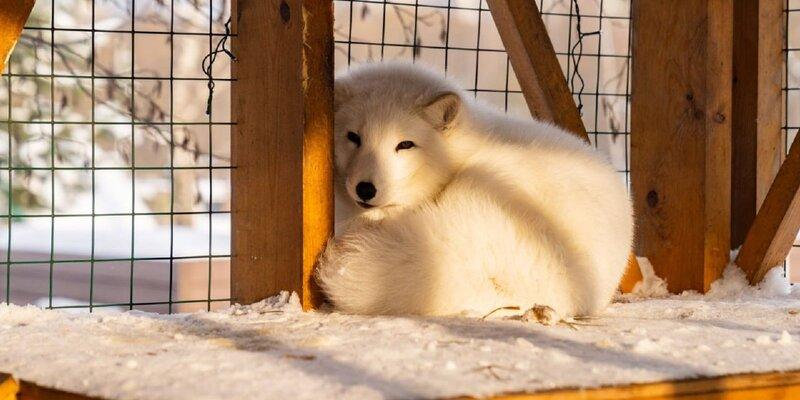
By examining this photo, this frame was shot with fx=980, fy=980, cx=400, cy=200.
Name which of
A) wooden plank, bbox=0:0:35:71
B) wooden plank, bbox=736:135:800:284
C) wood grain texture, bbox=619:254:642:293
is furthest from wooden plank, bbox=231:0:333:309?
wooden plank, bbox=736:135:800:284

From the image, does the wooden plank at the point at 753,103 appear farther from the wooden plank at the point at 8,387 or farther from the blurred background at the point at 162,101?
the wooden plank at the point at 8,387

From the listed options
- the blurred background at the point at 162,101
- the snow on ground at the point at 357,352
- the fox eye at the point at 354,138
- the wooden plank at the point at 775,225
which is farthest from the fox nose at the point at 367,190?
the blurred background at the point at 162,101

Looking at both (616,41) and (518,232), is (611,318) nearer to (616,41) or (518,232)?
(518,232)

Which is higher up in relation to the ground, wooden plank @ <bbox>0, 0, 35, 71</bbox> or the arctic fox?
wooden plank @ <bbox>0, 0, 35, 71</bbox>

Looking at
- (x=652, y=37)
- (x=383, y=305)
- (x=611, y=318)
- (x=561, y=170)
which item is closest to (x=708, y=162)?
(x=652, y=37)

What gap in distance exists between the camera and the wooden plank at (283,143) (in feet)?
8.86

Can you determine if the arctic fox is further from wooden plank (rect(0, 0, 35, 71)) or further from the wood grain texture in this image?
wooden plank (rect(0, 0, 35, 71))

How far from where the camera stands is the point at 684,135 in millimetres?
3596

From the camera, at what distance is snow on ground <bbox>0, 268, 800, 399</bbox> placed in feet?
5.83

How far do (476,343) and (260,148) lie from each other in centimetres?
105

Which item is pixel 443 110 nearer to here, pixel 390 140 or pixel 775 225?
pixel 390 140

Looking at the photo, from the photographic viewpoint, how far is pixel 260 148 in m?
2.92

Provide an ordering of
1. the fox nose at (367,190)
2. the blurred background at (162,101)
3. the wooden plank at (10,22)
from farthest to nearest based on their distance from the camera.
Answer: the blurred background at (162,101) → the fox nose at (367,190) → the wooden plank at (10,22)

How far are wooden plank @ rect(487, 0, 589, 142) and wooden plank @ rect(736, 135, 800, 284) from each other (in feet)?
2.26
